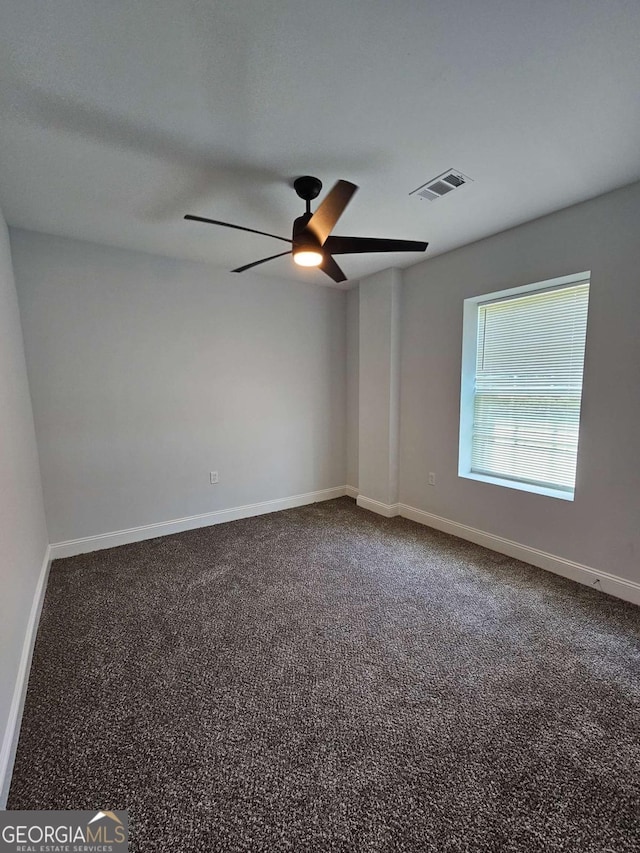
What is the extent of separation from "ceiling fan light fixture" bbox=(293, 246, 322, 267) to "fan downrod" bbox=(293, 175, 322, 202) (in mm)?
361

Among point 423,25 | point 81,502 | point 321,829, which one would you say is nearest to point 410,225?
point 423,25

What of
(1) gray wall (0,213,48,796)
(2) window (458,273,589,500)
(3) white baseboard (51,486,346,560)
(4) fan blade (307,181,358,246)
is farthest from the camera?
(3) white baseboard (51,486,346,560)

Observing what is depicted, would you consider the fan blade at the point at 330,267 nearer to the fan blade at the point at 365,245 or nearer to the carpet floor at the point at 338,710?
the fan blade at the point at 365,245

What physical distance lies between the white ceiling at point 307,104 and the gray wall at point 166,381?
27.5 inches

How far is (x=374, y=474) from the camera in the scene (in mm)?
4012

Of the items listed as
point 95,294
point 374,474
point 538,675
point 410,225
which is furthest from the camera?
point 374,474

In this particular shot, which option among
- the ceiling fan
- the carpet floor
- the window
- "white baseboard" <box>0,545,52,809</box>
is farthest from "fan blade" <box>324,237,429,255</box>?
"white baseboard" <box>0,545,52,809</box>

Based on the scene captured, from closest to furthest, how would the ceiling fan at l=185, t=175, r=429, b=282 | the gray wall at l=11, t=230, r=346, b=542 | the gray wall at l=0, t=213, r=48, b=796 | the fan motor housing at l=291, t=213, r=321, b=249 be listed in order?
the gray wall at l=0, t=213, r=48, b=796
the ceiling fan at l=185, t=175, r=429, b=282
the fan motor housing at l=291, t=213, r=321, b=249
the gray wall at l=11, t=230, r=346, b=542

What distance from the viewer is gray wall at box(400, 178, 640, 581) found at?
226 centimetres

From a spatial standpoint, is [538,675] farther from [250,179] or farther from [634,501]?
[250,179]

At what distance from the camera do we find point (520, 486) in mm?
2930

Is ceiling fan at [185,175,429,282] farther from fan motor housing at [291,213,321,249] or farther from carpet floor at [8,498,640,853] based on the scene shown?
carpet floor at [8,498,640,853]

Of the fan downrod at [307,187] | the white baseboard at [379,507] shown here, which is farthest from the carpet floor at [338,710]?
the fan downrod at [307,187]

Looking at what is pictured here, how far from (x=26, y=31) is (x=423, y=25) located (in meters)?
1.37
